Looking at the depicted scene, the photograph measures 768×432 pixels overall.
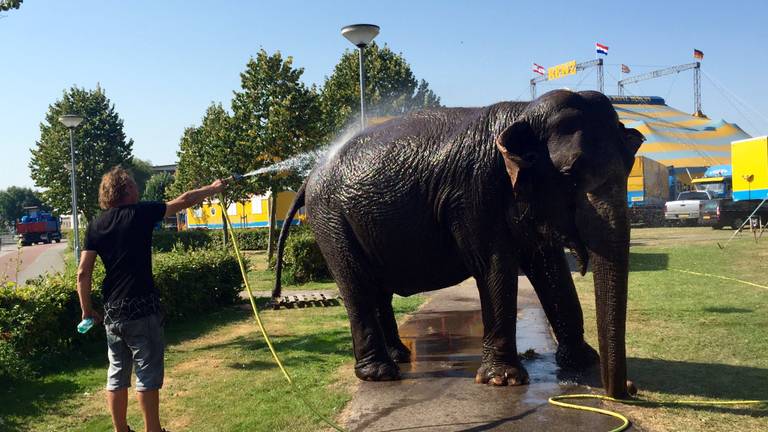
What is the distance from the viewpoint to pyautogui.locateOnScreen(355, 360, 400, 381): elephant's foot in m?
5.80

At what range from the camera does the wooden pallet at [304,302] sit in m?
11.3

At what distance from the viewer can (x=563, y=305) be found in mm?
5848

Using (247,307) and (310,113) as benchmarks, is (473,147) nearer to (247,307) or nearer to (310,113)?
(247,307)

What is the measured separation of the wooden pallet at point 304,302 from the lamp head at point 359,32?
15.6ft

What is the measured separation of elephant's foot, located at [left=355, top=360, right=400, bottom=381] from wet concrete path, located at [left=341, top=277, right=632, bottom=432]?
3.4 inches

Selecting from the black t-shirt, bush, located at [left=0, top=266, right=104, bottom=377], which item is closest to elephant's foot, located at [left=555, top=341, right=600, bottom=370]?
the black t-shirt

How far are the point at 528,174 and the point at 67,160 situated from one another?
29.0 m

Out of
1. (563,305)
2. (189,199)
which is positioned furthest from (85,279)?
(563,305)

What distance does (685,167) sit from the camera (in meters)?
53.6

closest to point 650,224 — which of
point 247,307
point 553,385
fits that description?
point 247,307

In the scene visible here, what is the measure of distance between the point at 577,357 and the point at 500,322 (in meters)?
1.10

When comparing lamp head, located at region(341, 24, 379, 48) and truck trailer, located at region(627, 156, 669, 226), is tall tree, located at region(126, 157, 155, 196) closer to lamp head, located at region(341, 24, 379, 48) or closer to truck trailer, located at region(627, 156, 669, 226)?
truck trailer, located at region(627, 156, 669, 226)

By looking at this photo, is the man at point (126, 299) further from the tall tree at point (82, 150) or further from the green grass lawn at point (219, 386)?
the tall tree at point (82, 150)

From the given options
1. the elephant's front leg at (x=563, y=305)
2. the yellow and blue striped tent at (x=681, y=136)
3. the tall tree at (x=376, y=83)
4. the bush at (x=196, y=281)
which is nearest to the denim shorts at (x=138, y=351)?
the elephant's front leg at (x=563, y=305)
